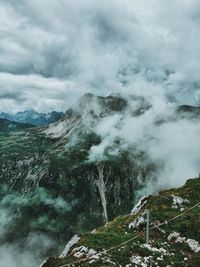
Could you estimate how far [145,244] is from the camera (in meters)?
43.1

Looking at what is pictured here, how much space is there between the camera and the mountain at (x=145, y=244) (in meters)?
38.3

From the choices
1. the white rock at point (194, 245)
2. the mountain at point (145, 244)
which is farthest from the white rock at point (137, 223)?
the white rock at point (194, 245)

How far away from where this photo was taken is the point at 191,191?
71312mm

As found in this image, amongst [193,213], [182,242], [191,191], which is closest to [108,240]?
[182,242]

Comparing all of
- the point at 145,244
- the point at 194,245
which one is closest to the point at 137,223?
the point at 194,245

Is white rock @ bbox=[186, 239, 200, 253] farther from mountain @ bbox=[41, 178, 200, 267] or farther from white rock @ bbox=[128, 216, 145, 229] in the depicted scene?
white rock @ bbox=[128, 216, 145, 229]

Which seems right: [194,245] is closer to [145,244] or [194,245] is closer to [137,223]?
[145,244]

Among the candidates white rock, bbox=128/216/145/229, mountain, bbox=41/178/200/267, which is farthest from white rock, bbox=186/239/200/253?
white rock, bbox=128/216/145/229

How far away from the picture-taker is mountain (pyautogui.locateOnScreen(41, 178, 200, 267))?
38.3 meters

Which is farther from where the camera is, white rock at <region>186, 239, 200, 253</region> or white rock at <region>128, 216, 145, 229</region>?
white rock at <region>128, 216, 145, 229</region>

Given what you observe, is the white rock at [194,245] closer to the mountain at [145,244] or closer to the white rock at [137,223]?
the mountain at [145,244]

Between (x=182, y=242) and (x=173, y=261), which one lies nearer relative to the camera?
(x=173, y=261)

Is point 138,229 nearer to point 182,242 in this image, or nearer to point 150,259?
point 182,242

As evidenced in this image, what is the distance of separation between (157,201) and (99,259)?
29337mm
